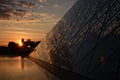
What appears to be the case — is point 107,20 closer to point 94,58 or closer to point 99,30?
point 99,30

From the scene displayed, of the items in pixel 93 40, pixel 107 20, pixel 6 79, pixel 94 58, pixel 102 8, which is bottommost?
pixel 6 79

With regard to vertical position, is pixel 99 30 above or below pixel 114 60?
above

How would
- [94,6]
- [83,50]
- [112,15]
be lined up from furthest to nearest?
[94,6] → [83,50] → [112,15]

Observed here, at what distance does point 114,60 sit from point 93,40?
407 centimetres

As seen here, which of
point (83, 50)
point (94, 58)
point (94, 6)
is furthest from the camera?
point (94, 6)

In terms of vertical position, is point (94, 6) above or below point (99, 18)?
above

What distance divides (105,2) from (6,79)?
29.5 ft

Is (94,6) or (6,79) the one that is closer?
(6,79)

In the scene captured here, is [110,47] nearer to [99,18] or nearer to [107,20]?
[107,20]

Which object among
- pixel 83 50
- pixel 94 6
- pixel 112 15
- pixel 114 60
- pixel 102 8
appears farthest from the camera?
pixel 94 6

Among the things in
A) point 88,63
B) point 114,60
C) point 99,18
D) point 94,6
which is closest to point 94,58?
point 88,63

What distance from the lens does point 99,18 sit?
54.5 feet

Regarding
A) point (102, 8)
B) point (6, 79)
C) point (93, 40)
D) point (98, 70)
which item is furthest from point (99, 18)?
point (6, 79)

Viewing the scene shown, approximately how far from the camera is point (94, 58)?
1347 centimetres
